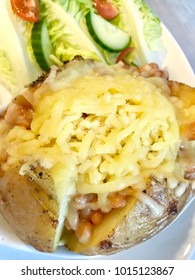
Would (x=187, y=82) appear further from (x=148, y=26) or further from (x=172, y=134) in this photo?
(x=172, y=134)

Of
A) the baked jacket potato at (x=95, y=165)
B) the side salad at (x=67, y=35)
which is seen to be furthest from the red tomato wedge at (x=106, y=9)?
the baked jacket potato at (x=95, y=165)

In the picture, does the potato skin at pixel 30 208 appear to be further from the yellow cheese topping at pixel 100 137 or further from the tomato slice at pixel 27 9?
the tomato slice at pixel 27 9

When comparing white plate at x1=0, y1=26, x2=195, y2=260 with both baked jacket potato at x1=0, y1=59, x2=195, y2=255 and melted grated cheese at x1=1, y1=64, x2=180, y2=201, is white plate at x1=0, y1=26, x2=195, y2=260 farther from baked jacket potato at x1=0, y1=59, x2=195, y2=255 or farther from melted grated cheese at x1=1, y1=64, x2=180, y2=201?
melted grated cheese at x1=1, y1=64, x2=180, y2=201

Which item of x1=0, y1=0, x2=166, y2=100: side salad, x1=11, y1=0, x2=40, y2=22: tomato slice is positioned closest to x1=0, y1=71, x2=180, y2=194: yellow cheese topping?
x1=0, y1=0, x2=166, y2=100: side salad

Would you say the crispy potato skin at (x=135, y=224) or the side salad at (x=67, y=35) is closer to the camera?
the crispy potato skin at (x=135, y=224)

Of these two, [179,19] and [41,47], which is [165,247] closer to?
[41,47]

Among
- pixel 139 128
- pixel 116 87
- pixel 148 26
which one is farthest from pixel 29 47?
pixel 139 128
